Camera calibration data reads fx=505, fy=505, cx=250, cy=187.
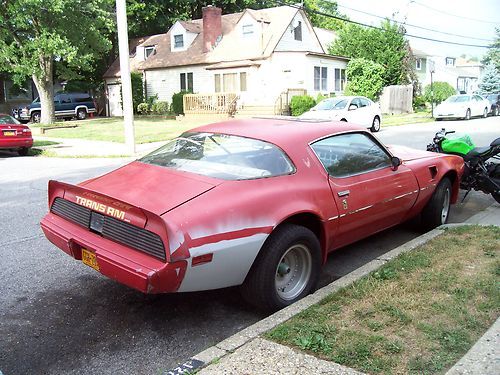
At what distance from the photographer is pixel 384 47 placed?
110 feet

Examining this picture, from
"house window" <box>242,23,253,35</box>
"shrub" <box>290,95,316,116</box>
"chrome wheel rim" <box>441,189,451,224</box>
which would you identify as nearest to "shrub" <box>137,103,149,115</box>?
"house window" <box>242,23,253,35</box>

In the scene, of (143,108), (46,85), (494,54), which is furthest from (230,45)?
(494,54)

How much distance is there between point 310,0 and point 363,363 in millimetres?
51868

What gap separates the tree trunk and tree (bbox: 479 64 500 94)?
37444 mm

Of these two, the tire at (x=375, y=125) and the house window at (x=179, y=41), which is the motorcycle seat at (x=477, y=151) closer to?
the tire at (x=375, y=125)

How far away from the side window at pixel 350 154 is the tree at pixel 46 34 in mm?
20882

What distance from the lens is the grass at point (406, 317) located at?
2953 mm

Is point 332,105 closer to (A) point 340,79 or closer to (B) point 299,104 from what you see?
(B) point 299,104

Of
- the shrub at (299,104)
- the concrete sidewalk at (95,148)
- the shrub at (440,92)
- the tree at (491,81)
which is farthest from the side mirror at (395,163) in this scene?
the tree at (491,81)

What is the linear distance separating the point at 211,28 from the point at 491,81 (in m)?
28.3

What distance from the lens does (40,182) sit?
9961mm

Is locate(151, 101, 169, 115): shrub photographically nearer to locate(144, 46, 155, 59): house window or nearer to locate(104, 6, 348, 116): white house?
locate(104, 6, 348, 116): white house

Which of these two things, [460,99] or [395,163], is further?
[460,99]

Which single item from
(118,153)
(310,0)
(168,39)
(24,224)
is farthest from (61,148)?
(310,0)
